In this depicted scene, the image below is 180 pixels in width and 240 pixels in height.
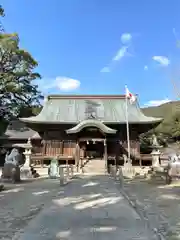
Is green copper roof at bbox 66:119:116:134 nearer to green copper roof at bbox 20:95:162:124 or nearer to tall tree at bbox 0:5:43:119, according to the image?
green copper roof at bbox 20:95:162:124

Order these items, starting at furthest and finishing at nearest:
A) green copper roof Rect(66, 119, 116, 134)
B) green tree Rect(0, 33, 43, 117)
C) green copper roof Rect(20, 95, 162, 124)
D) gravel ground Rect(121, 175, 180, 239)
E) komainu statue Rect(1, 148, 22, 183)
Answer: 1. green tree Rect(0, 33, 43, 117)
2. green copper roof Rect(20, 95, 162, 124)
3. green copper roof Rect(66, 119, 116, 134)
4. komainu statue Rect(1, 148, 22, 183)
5. gravel ground Rect(121, 175, 180, 239)

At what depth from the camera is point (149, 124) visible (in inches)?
1156

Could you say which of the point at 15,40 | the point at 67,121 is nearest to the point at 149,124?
the point at 67,121

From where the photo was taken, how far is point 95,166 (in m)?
25.7

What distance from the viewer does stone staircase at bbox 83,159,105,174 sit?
82.5ft

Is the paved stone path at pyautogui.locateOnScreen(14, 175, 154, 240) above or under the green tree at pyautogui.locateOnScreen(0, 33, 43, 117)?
under

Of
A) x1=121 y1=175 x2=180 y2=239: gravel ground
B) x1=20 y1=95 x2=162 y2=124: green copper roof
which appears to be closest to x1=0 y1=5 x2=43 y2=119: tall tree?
x1=20 y1=95 x2=162 y2=124: green copper roof

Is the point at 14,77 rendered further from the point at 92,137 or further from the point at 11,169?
the point at 11,169

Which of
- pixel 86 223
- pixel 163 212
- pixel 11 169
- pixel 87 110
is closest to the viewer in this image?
pixel 86 223

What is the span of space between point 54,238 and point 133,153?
2504 centimetres

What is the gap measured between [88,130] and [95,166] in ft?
13.0

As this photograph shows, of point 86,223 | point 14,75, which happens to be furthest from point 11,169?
point 14,75

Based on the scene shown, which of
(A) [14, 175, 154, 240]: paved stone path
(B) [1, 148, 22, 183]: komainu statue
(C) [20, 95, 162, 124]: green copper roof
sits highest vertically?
(C) [20, 95, 162, 124]: green copper roof

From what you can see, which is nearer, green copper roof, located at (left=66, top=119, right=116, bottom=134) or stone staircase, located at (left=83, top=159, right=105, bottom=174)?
stone staircase, located at (left=83, top=159, right=105, bottom=174)
